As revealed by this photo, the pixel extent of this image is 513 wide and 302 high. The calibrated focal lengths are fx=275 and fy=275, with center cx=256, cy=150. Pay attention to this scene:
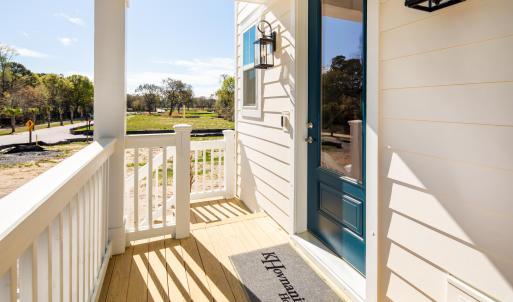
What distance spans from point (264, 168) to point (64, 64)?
2.71 metres

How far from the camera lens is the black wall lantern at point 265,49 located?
302cm

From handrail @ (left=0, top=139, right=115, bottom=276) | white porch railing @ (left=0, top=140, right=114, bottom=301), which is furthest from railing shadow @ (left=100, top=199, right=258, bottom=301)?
handrail @ (left=0, top=139, right=115, bottom=276)

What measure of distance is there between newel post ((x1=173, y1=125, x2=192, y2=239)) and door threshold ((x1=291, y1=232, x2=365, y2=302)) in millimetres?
1066

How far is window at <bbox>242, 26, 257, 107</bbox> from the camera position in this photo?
3723 mm

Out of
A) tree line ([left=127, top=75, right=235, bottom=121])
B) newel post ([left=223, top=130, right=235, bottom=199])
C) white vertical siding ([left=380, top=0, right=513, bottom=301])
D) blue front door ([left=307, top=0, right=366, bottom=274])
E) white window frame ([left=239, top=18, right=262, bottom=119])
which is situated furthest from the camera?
newel post ([left=223, top=130, right=235, bottom=199])

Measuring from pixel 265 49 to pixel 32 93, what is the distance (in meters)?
2.74

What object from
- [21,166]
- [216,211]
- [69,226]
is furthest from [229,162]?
[21,166]

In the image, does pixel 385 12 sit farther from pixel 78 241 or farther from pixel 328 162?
pixel 78 241

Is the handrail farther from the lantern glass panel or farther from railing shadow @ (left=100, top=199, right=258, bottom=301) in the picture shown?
the lantern glass panel

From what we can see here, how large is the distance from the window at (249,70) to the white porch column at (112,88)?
177 centimetres

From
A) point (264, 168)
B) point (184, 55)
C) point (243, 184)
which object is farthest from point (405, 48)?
point (184, 55)

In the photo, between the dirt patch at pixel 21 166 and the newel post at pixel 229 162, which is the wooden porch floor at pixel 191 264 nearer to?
the newel post at pixel 229 162

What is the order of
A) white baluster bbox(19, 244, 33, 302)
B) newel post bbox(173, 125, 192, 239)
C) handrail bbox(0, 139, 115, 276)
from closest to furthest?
handrail bbox(0, 139, 115, 276) < white baluster bbox(19, 244, 33, 302) < newel post bbox(173, 125, 192, 239)

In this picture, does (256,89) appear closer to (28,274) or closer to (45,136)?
(45,136)
